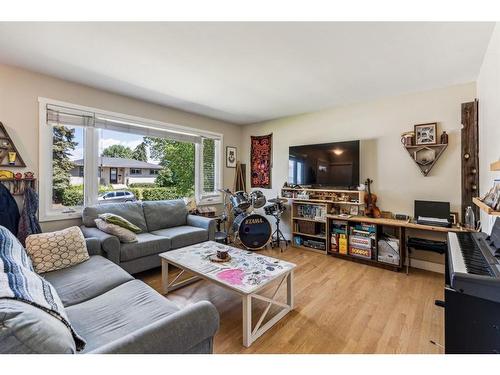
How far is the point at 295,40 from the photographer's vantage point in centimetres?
190

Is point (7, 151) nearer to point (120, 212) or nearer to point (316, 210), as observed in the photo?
point (120, 212)

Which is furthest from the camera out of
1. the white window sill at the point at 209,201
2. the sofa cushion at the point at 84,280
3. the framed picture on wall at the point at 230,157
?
the framed picture on wall at the point at 230,157

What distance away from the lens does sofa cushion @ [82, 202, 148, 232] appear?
9.19ft

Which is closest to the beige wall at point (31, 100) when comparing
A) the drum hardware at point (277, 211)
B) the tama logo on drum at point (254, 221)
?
the tama logo on drum at point (254, 221)

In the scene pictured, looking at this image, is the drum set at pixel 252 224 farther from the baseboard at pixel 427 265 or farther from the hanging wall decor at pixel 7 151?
the hanging wall decor at pixel 7 151

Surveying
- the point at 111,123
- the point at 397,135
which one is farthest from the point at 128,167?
the point at 397,135

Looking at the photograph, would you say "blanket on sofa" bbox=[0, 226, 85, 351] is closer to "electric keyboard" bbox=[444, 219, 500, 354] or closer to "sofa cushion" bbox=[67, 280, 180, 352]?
"sofa cushion" bbox=[67, 280, 180, 352]

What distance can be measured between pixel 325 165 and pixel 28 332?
3634 mm

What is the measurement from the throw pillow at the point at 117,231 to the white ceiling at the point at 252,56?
166 cm

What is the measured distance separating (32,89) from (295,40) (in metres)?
2.84

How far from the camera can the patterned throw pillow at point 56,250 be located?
186 centimetres

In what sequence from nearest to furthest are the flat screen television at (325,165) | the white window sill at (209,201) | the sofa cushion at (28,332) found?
the sofa cushion at (28,332), the flat screen television at (325,165), the white window sill at (209,201)
